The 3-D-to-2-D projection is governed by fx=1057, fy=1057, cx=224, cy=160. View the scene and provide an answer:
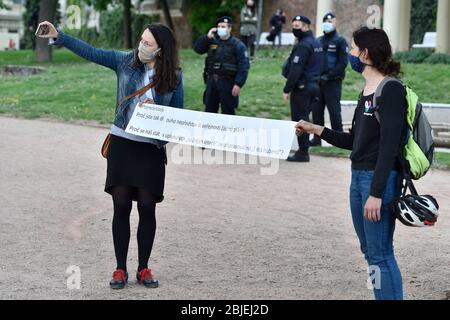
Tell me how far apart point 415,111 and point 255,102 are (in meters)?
15.5

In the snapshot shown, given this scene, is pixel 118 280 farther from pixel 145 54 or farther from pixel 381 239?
pixel 381 239

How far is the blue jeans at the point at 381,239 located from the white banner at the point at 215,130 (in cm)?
59

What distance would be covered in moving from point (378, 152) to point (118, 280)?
2.20m

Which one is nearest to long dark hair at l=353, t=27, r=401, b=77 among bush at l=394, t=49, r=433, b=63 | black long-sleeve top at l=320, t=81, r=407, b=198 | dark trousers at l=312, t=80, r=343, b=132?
black long-sleeve top at l=320, t=81, r=407, b=198

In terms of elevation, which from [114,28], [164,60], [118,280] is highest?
[114,28]

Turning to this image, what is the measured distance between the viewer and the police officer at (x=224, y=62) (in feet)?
47.2

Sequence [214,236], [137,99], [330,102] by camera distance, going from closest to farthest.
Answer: [137,99], [214,236], [330,102]

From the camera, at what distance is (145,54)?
6.89 metres

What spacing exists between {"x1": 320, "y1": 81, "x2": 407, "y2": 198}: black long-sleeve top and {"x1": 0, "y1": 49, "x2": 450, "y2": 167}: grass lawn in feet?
32.9

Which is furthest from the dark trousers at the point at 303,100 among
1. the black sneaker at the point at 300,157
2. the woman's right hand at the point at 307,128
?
the woman's right hand at the point at 307,128

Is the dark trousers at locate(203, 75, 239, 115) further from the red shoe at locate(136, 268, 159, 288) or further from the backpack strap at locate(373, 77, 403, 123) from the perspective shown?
the backpack strap at locate(373, 77, 403, 123)

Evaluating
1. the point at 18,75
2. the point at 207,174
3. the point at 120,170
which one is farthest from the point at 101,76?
the point at 120,170

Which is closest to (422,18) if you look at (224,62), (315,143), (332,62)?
(315,143)

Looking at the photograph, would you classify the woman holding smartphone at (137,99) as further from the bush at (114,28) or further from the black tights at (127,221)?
the bush at (114,28)
